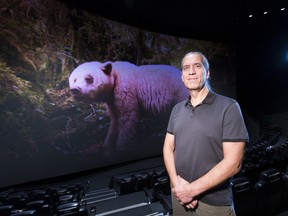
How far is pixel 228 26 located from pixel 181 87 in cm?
340

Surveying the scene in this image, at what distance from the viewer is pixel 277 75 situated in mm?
13844

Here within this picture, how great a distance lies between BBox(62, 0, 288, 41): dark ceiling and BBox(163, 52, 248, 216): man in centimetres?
661


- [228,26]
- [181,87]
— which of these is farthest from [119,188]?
[228,26]

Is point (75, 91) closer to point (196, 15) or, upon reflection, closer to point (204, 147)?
point (196, 15)

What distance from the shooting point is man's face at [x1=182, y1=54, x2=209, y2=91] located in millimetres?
1693

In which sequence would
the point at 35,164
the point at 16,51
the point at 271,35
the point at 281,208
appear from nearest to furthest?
1. the point at 281,208
2. the point at 16,51
3. the point at 35,164
4. the point at 271,35

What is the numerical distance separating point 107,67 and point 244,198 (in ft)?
24.8

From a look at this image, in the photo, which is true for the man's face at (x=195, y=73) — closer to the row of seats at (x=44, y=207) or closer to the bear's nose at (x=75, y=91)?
the row of seats at (x=44, y=207)

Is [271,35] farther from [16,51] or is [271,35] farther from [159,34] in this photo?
[16,51]

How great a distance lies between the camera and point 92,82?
8844 millimetres

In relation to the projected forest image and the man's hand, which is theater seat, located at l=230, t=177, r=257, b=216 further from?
the projected forest image

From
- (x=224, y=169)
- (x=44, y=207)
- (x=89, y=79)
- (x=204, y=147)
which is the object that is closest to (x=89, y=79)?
(x=89, y=79)

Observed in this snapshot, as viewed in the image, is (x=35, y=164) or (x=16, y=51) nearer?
(x=16, y=51)

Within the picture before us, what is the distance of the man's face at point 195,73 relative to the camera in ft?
5.56
